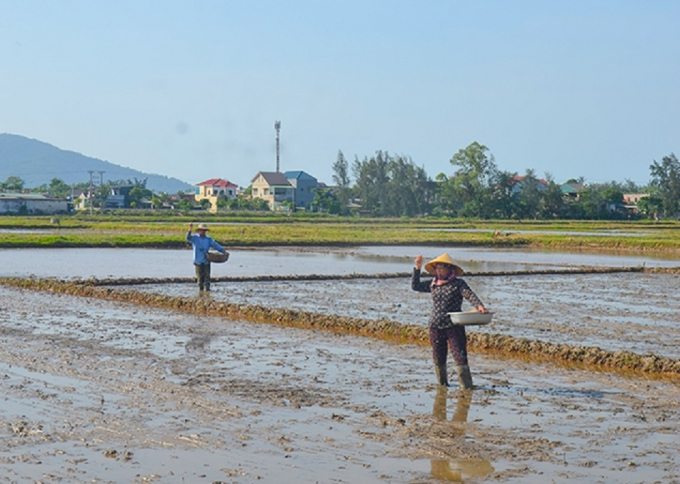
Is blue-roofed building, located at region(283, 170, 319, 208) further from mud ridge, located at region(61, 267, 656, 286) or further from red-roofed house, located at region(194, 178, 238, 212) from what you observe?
mud ridge, located at region(61, 267, 656, 286)

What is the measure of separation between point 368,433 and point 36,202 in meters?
83.9

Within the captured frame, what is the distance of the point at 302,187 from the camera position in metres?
116

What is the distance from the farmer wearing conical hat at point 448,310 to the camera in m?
8.09

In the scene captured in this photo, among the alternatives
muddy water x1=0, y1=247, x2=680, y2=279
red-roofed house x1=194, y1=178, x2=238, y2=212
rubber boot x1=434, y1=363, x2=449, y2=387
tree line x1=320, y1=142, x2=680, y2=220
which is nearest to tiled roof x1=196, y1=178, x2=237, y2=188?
red-roofed house x1=194, y1=178, x2=238, y2=212

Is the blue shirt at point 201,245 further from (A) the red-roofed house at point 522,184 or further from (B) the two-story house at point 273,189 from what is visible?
(B) the two-story house at point 273,189

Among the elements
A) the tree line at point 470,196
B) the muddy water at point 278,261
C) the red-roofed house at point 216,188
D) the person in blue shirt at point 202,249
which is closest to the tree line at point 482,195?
the tree line at point 470,196

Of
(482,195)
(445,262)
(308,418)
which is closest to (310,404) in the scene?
(308,418)

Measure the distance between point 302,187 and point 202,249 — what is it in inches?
3922

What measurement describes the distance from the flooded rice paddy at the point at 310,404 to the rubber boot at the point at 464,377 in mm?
97

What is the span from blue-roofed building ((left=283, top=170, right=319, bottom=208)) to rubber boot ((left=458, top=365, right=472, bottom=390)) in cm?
10621

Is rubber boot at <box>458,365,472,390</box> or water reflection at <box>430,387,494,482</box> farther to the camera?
rubber boot at <box>458,365,472,390</box>

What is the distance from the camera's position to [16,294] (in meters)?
16.7

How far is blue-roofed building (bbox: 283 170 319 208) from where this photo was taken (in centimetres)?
11506

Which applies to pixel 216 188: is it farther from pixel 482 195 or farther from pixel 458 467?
pixel 458 467
